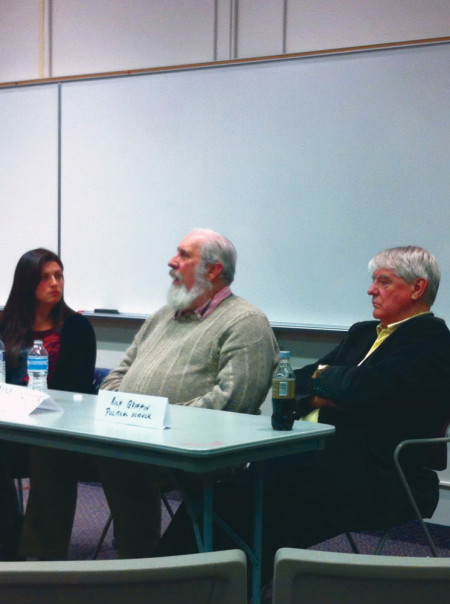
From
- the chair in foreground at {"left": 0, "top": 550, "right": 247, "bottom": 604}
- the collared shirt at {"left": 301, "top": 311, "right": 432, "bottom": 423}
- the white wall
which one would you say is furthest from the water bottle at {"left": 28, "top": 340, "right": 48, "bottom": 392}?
the chair in foreground at {"left": 0, "top": 550, "right": 247, "bottom": 604}

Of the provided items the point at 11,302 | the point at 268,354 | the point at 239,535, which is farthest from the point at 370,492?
the point at 11,302

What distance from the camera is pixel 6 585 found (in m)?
0.83

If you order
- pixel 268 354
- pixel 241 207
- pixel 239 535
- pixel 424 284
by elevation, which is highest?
pixel 241 207

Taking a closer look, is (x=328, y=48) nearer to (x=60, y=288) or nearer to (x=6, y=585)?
(x=60, y=288)

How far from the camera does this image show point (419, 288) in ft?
9.87

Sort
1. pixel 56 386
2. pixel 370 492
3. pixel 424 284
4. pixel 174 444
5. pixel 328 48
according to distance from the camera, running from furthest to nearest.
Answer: pixel 328 48 → pixel 56 386 → pixel 424 284 → pixel 370 492 → pixel 174 444

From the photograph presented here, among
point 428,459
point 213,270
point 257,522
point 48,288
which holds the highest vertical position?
point 213,270

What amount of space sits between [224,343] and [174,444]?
3.01ft

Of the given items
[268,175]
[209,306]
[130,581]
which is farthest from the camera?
[268,175]

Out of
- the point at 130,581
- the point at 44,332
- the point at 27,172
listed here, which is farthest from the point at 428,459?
the point at 27,172

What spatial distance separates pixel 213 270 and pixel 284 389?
93 cm

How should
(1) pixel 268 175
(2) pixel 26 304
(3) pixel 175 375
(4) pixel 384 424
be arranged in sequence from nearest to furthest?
(4) pixel 384 424 < (3) pixel 175 375 < (2) pixel 26 304 < (1) pixel 268 175

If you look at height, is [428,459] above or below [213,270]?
below

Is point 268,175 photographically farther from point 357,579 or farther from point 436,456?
point 357,579
